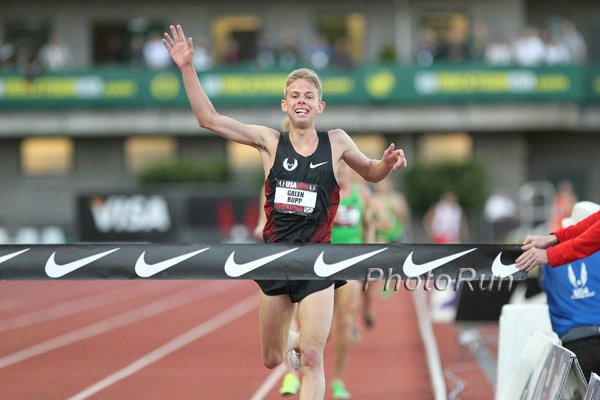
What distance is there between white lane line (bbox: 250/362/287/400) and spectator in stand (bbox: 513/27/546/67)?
25051mm

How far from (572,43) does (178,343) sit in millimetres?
25090

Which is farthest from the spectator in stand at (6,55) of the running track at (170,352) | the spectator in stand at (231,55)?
the running track at (170,352)

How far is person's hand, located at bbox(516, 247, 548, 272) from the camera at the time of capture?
6621 mm

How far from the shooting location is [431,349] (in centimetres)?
1333

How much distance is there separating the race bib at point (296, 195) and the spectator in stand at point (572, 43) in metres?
30.5

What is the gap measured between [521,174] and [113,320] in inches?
908

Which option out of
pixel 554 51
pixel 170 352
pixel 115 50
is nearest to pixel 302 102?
pixel 170 352

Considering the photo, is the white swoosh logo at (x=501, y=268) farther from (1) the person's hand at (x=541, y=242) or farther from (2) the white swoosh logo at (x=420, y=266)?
(2) the white swoosh logo at (x=420, y=266)

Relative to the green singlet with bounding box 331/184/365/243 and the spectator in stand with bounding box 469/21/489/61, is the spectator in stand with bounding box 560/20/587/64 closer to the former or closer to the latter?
the spectator in stand with bounding box 469/21/489/61

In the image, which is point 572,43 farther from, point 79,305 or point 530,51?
point 79,305

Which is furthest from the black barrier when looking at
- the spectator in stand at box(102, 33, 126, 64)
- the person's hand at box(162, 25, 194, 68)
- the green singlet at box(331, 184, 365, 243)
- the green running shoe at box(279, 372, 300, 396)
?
the spectator in stand at box(102, 33, 126, 64)

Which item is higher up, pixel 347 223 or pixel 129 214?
pixel 347 223

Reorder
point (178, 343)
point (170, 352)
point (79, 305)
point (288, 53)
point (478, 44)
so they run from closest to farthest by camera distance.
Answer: point (170, 352)
point (178, 343)
point (79, 305)
point (288, 53)
point (478, 44)

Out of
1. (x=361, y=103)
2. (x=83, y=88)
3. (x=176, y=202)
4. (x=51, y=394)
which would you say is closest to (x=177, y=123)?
(x=83, y=88)
